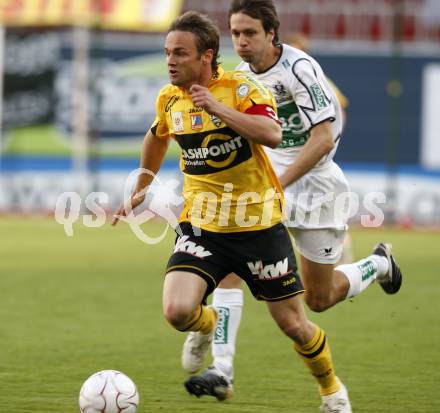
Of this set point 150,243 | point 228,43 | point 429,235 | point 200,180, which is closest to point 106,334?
point 200,180

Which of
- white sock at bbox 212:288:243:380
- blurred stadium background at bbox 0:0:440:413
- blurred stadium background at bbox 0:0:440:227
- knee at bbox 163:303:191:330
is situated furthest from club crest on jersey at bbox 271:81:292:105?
blurred stadium background at bbox 0:0:440:227

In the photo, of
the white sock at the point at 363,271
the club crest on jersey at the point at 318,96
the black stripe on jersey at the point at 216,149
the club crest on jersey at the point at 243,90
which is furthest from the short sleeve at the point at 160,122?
the white sock at the point at 363,271

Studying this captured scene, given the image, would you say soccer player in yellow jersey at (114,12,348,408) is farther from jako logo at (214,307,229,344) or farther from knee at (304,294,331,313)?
knee at (304,294,331,313)

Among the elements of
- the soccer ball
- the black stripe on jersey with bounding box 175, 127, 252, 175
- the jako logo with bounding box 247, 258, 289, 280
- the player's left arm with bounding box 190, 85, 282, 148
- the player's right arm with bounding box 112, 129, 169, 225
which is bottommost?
the soccer ball

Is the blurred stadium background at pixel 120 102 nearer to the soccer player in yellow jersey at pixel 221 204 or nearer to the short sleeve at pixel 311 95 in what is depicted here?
the short sleeve at pixel 311 95

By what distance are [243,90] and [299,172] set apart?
782 mm

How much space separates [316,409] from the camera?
19.7ft

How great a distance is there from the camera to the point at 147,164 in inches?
244

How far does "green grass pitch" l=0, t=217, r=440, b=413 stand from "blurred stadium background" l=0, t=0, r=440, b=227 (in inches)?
220

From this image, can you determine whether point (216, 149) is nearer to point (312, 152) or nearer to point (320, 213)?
point (312, 152)

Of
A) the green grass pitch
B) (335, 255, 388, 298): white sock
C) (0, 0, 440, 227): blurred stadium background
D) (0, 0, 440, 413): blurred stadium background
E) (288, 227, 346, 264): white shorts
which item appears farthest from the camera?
(0, 0, 440, 227): blurred stadium background

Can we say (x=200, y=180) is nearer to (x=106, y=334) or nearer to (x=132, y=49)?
(x=106, y=334)

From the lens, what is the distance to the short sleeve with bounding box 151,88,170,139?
5867mm

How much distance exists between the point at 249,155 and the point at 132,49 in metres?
14.8
